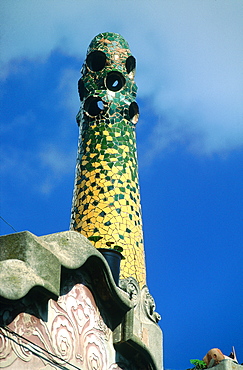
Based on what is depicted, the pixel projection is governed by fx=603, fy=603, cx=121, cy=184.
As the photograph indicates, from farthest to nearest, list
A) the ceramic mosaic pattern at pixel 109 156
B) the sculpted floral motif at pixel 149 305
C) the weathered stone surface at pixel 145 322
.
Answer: the ceramic mosaic pattern at pixel 109 156, the sculpted floral motif at pixel 149 305, the weathered stone surface at pixel 145 322

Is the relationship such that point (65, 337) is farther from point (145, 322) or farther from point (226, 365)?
point (226, 365)

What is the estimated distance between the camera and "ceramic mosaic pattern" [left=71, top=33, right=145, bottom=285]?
10438 mm

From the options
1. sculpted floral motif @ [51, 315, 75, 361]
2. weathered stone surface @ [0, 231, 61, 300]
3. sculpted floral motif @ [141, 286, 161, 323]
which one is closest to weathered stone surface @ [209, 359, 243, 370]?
sculpted floral motif @ [141, 286, 161, 323]

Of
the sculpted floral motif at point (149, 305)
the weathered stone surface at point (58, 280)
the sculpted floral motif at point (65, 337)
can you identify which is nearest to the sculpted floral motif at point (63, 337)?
the sculpted floral motif at point (65, 337)

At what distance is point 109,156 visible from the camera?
36.9 ft

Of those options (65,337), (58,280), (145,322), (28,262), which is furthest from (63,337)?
(145,322)

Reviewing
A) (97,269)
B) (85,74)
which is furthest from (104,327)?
(85,74)

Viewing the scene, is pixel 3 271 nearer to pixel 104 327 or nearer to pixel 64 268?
pixel 64 268

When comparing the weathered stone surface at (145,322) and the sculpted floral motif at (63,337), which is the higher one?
the weathered stone surface at (145,322)

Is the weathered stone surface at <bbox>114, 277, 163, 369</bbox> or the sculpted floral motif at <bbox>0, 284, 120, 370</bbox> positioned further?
the weathered stone surface at <bbox>114, 277, 163, 369</bbox>

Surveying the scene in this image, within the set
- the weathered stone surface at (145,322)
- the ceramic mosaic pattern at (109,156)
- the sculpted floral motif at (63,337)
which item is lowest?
the sculpted floral motif at (63,337)

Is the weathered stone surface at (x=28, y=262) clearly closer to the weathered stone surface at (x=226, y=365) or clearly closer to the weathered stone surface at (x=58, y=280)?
the weathered stone surface at (x=58, y=280)

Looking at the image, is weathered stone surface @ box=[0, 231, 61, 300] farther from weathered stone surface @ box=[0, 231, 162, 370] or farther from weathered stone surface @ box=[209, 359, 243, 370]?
weathered stone surface @ box=[209, 359, 243, 370]

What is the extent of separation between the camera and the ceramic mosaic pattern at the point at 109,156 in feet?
34.2
